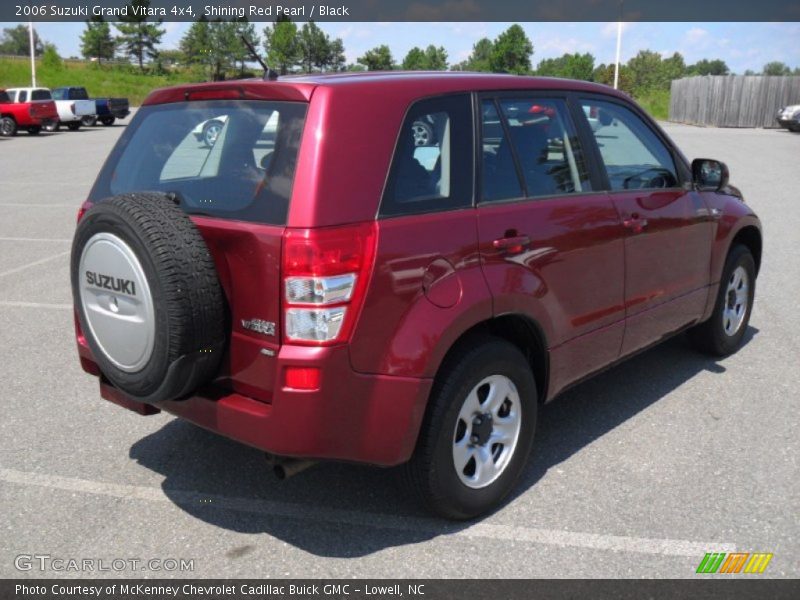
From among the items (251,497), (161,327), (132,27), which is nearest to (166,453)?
(251,497)

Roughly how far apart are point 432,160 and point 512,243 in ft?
1.63

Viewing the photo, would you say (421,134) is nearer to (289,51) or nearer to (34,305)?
(34,305)

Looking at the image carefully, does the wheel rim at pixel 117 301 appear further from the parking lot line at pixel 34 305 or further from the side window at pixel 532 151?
the parking lot line at pixel 34 305

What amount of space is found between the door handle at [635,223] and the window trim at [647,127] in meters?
0.15

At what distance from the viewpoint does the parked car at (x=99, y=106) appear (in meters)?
→ 35.1

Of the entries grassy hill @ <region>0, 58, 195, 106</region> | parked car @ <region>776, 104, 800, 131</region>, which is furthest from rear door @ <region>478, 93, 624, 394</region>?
grassy hill @ <region>0, 58, 195, 106</region>

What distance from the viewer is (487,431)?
3.45 metres

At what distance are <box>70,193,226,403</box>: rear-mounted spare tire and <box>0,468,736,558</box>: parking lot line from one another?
2.45 feet

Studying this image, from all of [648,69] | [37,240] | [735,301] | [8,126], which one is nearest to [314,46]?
[8,126]

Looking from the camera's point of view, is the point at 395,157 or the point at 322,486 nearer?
the point at 395,157

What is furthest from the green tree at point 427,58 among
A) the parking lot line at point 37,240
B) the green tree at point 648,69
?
the parking lot line at point 37,240

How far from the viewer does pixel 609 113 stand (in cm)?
437

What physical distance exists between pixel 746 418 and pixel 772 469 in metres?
0.65

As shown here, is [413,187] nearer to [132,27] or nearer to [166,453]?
[166,453]
